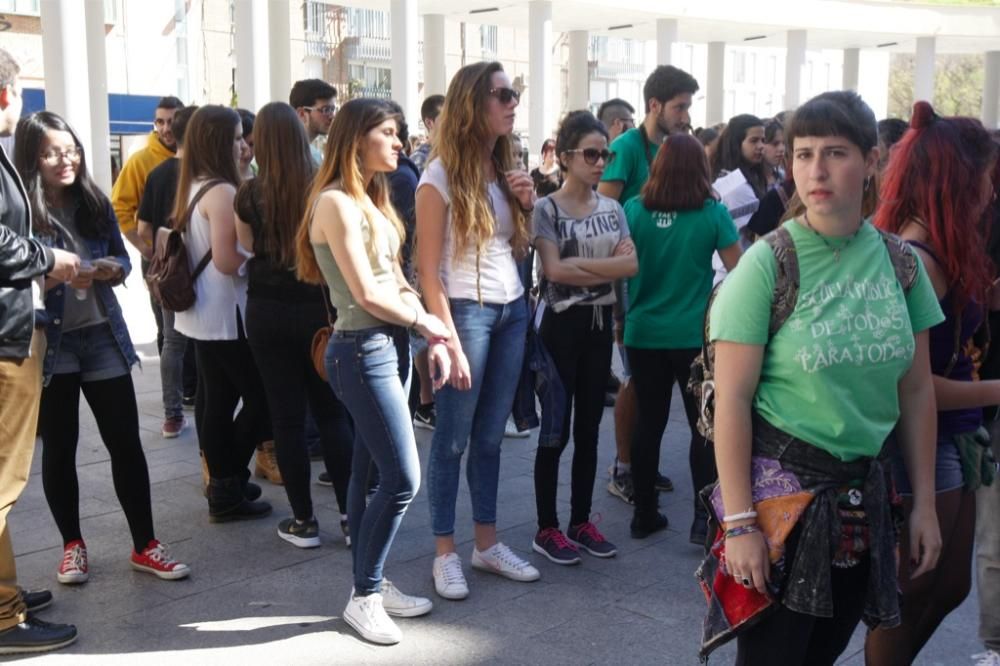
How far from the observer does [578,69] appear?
1077 inches

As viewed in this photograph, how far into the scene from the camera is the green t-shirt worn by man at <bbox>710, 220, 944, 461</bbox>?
2412mm

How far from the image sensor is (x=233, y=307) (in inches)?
203

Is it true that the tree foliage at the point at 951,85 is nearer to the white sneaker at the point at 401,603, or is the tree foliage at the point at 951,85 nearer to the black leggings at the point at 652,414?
the black leggings at the point at 652,414

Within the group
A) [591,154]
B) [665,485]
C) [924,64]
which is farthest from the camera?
[924,64]

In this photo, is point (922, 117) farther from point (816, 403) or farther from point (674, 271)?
point (674, 271)

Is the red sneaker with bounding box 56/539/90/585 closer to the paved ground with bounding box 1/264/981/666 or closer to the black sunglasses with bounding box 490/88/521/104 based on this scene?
the paved ground with bounding box 1/264/981/666

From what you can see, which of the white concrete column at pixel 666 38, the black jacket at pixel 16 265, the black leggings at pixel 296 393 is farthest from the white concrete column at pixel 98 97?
the black jacket at pixel 16 265

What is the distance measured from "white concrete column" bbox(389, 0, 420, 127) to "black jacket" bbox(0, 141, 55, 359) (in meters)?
15.5

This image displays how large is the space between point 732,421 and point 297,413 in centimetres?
281

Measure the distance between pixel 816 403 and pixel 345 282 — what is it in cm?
194

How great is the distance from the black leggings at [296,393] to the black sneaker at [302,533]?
0.04m

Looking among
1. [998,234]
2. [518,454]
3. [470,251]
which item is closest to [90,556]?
[470,251]

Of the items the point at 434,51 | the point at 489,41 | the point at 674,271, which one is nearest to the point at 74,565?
the point at 674,271

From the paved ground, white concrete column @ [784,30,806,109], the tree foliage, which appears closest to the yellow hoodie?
the paved ground
